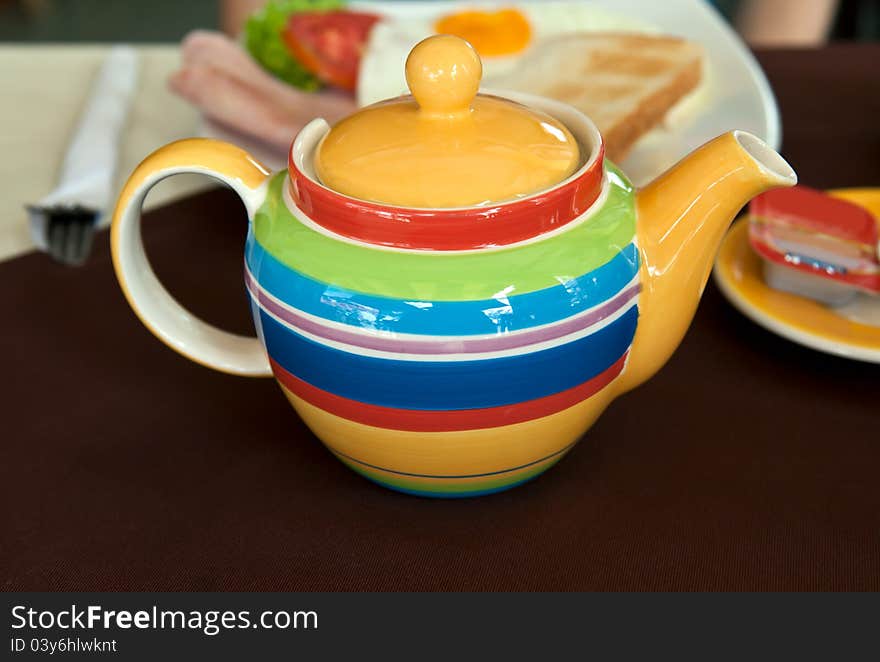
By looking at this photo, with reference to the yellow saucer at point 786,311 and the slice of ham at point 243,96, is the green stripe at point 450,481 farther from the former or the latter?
the slice of ham at point 243,96

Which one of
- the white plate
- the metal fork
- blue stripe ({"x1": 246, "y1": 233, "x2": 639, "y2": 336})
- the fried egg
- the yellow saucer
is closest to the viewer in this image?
blue stripe ({"x1": 246, "y1": 233, "x2": 639, "y2": 336})

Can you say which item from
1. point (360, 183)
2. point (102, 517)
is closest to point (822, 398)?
point (360, 183)

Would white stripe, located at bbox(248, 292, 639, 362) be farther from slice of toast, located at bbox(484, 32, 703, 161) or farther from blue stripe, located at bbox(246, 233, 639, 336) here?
slice of toast, located at bbox(484, 32, 703, 161)

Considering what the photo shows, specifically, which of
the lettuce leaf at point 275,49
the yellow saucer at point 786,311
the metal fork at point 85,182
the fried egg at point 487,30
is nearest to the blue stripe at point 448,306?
the yellow saucer at point 786,311

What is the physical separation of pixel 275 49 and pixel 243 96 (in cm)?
19

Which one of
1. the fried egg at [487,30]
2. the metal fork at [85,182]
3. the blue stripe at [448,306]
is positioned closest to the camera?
the blue stripe at [448,306]

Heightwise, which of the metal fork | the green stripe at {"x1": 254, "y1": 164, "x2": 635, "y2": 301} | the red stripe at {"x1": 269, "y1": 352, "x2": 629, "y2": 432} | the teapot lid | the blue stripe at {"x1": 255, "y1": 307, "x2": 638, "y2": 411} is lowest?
the metal fork

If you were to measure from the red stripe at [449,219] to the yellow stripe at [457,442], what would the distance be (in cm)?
11

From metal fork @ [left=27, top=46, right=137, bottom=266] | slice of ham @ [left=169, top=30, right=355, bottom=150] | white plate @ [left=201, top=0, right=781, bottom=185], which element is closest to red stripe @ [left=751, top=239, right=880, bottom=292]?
white plate @ [left=201, top=0, right=781, bottom=185]

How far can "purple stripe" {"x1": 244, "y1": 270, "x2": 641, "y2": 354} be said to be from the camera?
490mm

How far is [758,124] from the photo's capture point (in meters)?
0.99

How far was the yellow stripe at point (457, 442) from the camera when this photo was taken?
53 cm

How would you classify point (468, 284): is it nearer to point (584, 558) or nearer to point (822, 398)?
point (584, 558)

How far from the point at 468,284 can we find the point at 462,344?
0.03 metres
